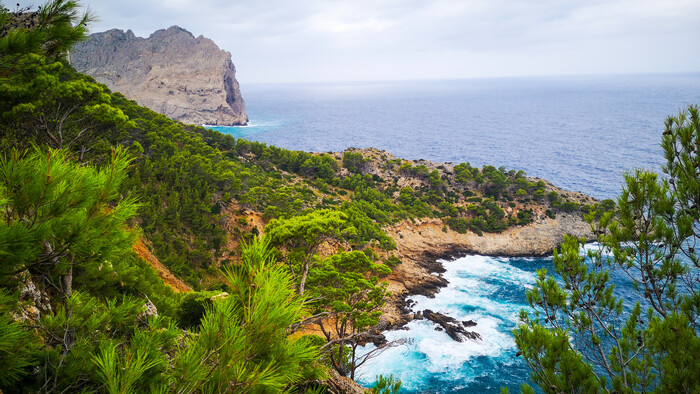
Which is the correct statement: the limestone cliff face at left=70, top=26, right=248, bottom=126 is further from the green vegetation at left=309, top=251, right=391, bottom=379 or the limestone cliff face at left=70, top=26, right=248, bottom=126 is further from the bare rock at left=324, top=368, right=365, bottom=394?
the bare rock at left=324, top=368, right=365, bottom=394

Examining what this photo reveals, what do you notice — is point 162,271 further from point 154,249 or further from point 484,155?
point 484,155

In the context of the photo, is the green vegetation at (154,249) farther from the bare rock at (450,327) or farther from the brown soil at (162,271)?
the bare rock at (450,327)

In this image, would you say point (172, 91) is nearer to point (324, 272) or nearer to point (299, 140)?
point (299, 140)

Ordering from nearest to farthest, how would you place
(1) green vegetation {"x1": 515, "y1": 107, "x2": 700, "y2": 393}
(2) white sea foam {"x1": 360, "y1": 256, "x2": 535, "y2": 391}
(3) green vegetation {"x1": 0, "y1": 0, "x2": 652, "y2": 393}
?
(3) green vegetation {"x1": 0, "y1": 0, "x2": 652, "y2": 393} < (1) green vegetation {"x1": 515, "y1": 107, "x2": 700, "y2": 393} < (2) white sea foam {"x1": 360, "y1": 256, "x2": 535, "y2": 391}

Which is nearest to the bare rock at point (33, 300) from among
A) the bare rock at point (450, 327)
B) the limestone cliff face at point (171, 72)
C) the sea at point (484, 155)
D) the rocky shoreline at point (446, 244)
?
the sea at point (484, 155)

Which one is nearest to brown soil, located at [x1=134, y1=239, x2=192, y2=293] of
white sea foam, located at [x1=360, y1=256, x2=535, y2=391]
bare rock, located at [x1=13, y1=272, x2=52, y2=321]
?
white sea foam, located at [x1=360, y1=256, x2=535, y2=391]

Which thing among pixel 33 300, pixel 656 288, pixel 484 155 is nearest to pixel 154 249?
pixel 33 300

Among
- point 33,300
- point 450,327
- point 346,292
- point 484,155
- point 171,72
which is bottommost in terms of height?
point 450,327
